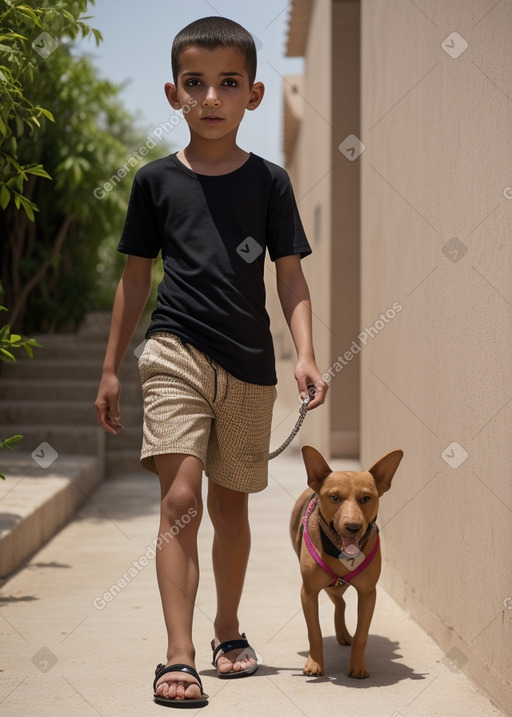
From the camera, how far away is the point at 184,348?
288cm

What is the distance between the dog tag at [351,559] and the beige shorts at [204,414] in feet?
1.12

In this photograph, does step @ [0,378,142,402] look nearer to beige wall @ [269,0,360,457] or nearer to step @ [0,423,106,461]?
step @ [0,423,106,461]

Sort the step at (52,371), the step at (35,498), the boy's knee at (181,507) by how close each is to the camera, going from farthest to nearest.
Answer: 1. the step at (52,371)
2. the step at (35,498)
3. the boy's knee at (181,507)

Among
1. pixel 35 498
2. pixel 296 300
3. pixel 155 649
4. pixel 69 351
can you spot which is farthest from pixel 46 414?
pixel 296 300

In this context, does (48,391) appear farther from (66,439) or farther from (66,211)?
(66,211)

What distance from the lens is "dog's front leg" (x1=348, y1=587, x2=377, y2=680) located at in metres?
2.94

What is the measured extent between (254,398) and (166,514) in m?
0.44

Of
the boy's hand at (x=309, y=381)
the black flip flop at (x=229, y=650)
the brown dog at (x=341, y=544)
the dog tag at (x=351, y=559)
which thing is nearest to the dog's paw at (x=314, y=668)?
the brown dog at (x=341, y=544)

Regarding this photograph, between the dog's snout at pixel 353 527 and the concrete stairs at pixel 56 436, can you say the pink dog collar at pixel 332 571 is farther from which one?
the concrete stairs at pixel 56 436

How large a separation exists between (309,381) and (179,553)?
620 millimetres

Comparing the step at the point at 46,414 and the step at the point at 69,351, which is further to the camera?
the step at the point at 69,351

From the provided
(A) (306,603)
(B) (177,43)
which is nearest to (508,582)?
(A) (306,603)

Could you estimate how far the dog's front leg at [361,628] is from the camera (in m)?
2.94

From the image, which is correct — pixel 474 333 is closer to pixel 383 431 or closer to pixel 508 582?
pixel 508 582
